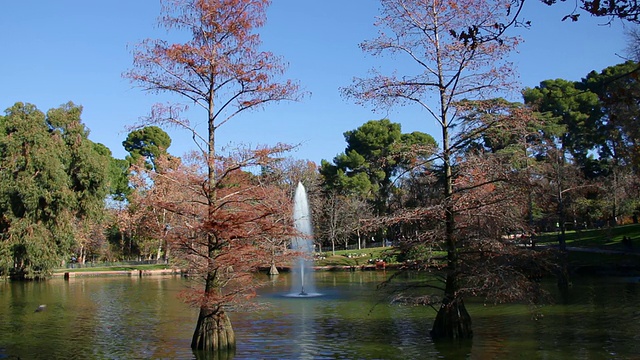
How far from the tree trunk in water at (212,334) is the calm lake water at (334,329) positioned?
39 centimetres

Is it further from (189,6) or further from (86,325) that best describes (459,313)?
(86,325)

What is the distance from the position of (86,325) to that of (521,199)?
14857 millimetres

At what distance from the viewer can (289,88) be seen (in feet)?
48.8

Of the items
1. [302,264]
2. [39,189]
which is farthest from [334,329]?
[39,189]

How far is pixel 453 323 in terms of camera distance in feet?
46.0

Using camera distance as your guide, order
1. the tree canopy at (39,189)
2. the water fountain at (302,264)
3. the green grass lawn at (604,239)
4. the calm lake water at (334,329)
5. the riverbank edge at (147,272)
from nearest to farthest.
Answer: the calm lake water at (334,329) → the water fountain at (302,264) → the green grass lawn at (604,239) → the tree canopy at (39,189) → the riverbank edge at (147,272)

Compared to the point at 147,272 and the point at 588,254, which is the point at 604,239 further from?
the point at 147,272

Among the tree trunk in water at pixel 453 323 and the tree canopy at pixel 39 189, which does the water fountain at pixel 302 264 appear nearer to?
the tree trunk in water at pixel 453 323

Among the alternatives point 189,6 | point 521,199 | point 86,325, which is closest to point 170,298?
point 86,325

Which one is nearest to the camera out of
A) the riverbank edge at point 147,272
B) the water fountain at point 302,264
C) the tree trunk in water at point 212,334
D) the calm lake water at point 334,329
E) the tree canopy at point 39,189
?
the tree trunk in water at point 212,334

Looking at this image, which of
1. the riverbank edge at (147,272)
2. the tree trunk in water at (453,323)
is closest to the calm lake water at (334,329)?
the tree trunk in water at (453,323)

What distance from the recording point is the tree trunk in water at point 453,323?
45.9ft

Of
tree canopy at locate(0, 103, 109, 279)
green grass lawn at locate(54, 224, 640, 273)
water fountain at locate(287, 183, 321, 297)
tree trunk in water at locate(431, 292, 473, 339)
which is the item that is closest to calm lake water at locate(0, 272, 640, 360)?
tree trunk in water at locate(431, 292, 473, 339)

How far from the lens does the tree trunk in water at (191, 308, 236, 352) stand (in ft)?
44.5
